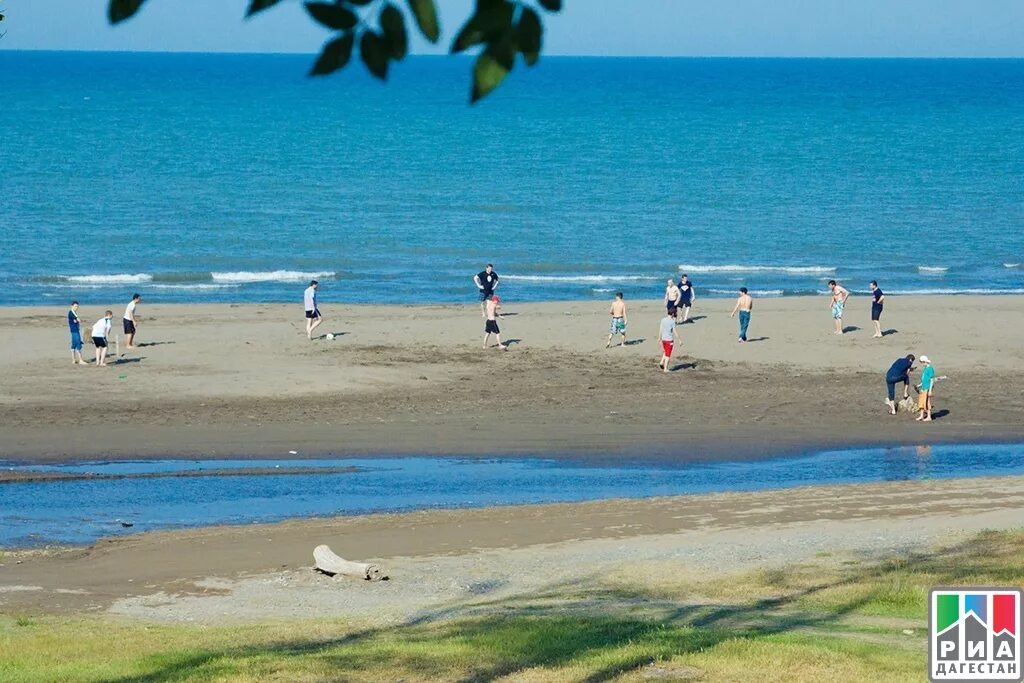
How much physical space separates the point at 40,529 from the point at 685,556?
8.10 meters

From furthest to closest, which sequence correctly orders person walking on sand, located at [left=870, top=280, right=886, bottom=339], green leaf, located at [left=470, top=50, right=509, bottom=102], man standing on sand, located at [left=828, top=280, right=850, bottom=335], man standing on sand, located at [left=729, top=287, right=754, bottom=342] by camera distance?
man standing on sand, located at [left=828, top=280, right=850, bottom=335]
person walking on sand, located at [left=870, top=280, right=886, bottom=339]
man standing on sand, located at [left=729, top=287, right=754, bottom=342]
green leaf, located at [left=470, top=50, right=509, bottom=102]

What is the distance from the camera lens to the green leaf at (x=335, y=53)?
428cm

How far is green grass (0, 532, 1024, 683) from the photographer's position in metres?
9.95

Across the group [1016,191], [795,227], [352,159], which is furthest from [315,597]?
[352,159]

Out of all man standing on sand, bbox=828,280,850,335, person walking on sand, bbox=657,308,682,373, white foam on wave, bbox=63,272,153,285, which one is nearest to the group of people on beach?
person walking on sand, bbox=657,308,682,373

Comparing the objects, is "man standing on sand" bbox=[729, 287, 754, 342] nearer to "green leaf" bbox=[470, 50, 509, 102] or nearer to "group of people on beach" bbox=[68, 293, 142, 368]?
"group of people on beach" bbox=[68, 293, 142, 368]

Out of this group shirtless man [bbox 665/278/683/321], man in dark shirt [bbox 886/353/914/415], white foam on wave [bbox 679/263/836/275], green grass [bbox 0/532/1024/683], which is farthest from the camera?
white foam on wave [bbox 679/263/836/275]

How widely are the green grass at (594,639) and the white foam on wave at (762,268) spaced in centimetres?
3515

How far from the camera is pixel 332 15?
426 centimetres

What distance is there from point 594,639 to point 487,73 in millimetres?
7408

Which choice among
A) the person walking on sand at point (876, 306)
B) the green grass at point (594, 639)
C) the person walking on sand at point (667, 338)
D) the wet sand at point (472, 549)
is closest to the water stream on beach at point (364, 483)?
the wet sand at point (472, 549)

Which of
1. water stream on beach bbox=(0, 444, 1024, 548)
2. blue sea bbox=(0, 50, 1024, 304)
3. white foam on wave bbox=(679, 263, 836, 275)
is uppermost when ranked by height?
blue sea bbox=(0, 50, 1024, 304)

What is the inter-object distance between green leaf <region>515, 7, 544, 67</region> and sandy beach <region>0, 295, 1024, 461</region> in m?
19.3

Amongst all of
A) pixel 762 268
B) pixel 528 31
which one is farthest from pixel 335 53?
pixel 762 268
